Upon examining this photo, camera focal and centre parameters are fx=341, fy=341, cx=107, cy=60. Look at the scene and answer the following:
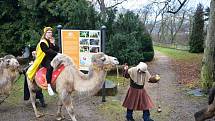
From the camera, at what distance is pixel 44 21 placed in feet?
56.3

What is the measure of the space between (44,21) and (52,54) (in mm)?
9243

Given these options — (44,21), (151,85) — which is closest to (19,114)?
(151,85)

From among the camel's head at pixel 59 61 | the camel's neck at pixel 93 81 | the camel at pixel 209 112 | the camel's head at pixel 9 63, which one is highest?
the camel's head at pixel 59 61

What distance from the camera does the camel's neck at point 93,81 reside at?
24.3 feet

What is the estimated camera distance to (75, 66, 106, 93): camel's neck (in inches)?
291

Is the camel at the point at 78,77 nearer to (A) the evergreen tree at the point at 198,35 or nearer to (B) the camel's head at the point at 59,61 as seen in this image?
(B) the camel's head at the point at 59,61

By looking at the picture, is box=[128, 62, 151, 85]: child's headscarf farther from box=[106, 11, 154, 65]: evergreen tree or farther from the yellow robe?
box=[106, 11, 154, 65]: evergreen tree

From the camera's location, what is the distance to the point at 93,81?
24.4ft

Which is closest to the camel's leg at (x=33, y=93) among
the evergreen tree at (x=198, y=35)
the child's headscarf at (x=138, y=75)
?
the child's headscarf at (x=138, y=75)

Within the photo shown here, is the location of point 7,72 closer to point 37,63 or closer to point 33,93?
point 33,93

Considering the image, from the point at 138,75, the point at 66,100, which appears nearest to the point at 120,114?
the point at 138,75

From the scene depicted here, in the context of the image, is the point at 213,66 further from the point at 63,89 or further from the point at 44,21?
the point at 44,21

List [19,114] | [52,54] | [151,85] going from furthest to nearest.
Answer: [151,85], [19,114], [52,54]

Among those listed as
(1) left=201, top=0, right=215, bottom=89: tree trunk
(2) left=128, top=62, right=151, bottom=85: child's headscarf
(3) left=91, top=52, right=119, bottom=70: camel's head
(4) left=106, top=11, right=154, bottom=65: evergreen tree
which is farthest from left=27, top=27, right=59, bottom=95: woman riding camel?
(4) left=106, top=11, right=154, bottom=65: evergreen tree
